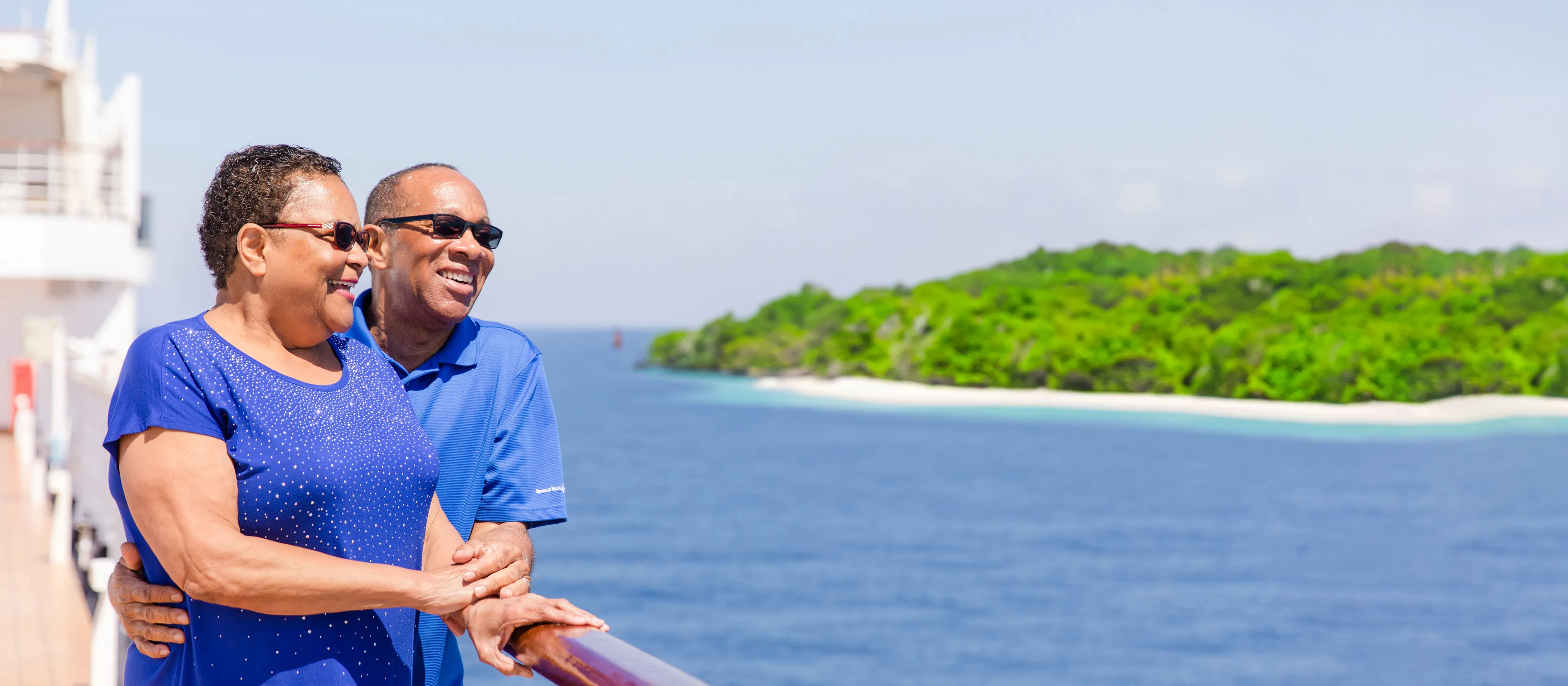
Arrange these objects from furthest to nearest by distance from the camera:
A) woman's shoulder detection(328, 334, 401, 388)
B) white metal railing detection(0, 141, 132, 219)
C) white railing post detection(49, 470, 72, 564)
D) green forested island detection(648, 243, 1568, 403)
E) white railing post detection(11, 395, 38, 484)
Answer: green forested island detection(648, 243, 1568, 403)
white metal railing detection(0, 141, 132, 219)
white railing post detection(11, 395, 38, 484)
white railing post detection(49, 470, 72, 564)
woman's shoulder detection(328, 334, 401, 388)

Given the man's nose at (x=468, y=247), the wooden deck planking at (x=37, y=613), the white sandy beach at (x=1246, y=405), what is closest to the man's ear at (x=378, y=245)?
the man's nose at (x=468, y=247)

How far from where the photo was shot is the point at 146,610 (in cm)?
141

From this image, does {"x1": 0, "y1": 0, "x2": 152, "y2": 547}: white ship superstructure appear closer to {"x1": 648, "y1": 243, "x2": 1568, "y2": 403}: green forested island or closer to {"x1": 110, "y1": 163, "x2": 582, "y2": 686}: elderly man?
{"x1": 110, "y1": 163, "x2": 582, "y2": 686}: elderly man

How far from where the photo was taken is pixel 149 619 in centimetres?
140

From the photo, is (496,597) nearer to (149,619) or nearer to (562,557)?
(149,619)

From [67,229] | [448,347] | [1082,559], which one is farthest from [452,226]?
[1082,559]

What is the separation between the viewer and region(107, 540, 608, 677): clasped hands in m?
1.41

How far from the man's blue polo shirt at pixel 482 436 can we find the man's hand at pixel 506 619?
0.28 metres

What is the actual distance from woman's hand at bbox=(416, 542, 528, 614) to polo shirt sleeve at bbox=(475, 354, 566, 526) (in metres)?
0.20

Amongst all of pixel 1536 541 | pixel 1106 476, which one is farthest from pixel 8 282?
pixel 1106 476

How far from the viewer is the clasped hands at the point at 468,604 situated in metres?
1.41

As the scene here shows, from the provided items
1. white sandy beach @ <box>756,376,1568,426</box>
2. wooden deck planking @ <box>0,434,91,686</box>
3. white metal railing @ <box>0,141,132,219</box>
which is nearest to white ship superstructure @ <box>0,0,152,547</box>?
white metal railing @ <box>0,141,132,219</box>

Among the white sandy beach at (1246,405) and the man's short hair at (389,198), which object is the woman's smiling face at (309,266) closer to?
the man's short hair at (389,198)

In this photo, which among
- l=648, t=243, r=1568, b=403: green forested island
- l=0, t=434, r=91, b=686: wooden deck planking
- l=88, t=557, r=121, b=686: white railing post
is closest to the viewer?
l=88, t=557, r=121, b=686: white railing post
